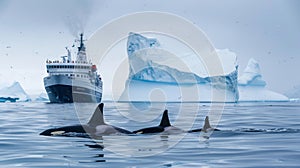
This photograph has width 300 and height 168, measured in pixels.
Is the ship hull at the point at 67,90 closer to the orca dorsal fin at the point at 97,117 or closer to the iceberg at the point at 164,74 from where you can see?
the iceberg at the point at 164,74

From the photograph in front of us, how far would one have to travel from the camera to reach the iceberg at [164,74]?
2916 inches

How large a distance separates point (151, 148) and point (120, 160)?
228cm

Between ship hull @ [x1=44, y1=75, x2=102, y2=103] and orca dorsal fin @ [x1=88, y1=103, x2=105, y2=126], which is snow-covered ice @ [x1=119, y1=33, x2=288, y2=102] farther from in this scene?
orca dorsal fin @ [x1=88, y1=103, x2=105, y2=126]

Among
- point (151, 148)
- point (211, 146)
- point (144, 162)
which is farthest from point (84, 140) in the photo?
point (144, 162)

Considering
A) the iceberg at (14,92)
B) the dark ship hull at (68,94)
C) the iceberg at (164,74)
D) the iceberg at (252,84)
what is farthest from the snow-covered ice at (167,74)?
the iceberg at (14,92)

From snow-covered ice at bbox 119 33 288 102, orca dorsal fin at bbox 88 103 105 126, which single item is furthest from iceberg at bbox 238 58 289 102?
orca dorsal fin at bbox 88 103 105 126

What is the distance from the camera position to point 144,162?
8438 mm

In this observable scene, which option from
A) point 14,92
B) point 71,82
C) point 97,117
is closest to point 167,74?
point 71,82

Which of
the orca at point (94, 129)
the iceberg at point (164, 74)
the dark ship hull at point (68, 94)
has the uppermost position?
the iceberg at point (164, 74)

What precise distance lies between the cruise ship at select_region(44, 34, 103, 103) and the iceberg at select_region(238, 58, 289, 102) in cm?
3181

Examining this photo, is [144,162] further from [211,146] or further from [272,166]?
[211,146]

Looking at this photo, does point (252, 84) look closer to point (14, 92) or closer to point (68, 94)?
point (68, 94)

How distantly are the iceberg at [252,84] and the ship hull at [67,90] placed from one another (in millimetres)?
34232

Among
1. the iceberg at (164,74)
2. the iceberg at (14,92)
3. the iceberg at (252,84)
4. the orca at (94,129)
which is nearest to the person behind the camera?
the orca at (94,129)
